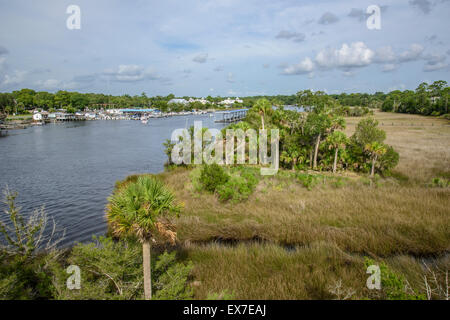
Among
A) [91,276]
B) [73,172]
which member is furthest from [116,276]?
[73,172]

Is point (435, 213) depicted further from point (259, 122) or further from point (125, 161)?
point (125, 161)

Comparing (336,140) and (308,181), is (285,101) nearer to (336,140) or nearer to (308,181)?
(336,140)

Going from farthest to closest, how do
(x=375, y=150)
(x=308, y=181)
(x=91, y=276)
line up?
(x=375, y=150)
(x=308, y=181)
(x=91, y=276)

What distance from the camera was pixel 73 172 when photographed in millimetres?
37969

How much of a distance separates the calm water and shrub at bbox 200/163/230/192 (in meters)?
8.66

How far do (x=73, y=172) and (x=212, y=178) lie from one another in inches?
966

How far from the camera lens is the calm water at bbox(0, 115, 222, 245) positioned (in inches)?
915

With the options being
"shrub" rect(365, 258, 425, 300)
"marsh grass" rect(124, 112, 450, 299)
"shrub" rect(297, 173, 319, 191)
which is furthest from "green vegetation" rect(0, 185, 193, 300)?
"shrub" rect(297, 173, 319, 191)

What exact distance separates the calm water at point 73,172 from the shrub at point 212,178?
28.4ft

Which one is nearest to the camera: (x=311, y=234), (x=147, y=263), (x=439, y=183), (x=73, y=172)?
(x=147, y=263)

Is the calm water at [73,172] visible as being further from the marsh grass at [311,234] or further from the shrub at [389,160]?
the shrub at [389,160]

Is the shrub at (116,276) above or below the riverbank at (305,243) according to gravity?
above

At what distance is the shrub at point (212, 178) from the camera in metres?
23.5

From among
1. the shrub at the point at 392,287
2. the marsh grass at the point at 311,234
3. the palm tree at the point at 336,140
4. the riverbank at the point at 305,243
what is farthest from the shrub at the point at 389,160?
the shrub at the point at 392,287
